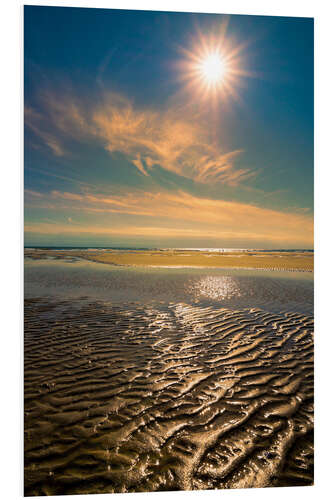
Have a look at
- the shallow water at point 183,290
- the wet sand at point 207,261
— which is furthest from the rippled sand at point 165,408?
the wet sand at point 207,261

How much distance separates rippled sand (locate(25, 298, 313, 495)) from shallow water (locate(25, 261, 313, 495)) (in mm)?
15

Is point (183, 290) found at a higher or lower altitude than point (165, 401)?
higher

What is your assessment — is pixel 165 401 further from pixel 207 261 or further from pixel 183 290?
pixel 207 261

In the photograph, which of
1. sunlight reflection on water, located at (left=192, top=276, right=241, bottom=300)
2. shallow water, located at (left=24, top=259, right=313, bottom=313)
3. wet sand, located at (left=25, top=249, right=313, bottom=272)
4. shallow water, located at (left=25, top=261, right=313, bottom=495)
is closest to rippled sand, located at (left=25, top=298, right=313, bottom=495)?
shallow water, located at (left=25, top=261, right=313, bottom=495)

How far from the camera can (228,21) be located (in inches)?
213

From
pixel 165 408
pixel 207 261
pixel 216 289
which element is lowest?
pixel 165 408

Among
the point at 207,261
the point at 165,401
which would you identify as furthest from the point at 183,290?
the point at 207,261

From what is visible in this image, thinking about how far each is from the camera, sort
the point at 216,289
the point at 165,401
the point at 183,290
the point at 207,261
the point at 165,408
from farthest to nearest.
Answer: the point at 207,261 < the point at 216,289 < the point at 183,290 < the point at 165,401 < the point at 165,408

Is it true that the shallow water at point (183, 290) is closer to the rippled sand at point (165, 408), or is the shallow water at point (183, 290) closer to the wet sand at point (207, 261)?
the rippled sand at point (165, 408)

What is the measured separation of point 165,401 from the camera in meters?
4.06

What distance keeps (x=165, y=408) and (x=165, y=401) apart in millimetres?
159

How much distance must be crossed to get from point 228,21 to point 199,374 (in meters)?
7.30

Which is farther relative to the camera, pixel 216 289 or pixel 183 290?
pixel 216 289
